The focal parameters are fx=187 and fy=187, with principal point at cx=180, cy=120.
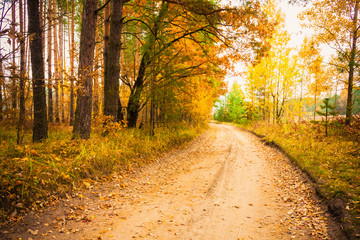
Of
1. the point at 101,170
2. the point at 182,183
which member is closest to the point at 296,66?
the point at 182,183

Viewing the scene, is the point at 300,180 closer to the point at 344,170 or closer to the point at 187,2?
the point at 344,170

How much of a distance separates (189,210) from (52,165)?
3.30m

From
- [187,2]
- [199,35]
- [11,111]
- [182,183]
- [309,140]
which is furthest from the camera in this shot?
[199,35]

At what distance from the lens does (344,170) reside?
545cm

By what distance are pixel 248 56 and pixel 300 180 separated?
5325 millimetres

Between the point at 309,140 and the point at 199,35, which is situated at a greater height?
the point at 199,35

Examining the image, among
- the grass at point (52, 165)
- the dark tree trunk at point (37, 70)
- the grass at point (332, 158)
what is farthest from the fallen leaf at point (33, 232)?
the grass at point (332, 158)

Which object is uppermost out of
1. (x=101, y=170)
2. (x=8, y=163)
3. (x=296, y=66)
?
(x=296, y=66)

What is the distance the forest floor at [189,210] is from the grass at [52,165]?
0.96ft

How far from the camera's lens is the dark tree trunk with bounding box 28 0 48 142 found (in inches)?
217

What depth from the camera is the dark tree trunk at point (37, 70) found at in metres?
5.52

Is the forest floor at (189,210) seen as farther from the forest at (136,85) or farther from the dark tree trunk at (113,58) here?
the dark tree trunk at (113,58)

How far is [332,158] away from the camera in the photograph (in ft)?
21.5

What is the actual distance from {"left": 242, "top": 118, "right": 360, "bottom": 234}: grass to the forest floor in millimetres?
399
